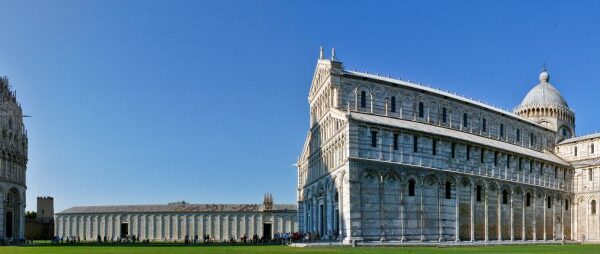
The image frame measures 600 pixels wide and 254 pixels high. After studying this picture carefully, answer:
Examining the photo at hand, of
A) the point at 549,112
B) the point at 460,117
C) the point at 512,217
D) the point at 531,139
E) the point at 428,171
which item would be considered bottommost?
the point at 512,217

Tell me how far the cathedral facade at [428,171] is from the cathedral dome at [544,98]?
7.65 meters

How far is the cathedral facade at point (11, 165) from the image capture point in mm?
63969

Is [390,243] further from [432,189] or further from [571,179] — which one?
[571,179]

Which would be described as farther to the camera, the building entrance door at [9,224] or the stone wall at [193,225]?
the stone wall at [193,225]

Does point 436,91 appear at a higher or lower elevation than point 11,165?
higher

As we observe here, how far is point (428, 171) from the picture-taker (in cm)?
5256

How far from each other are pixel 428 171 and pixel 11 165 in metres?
Answer: 40.4

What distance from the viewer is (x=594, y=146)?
240ft

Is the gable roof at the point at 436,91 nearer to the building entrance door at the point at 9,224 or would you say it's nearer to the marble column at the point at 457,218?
the marble column at the point at 457,218

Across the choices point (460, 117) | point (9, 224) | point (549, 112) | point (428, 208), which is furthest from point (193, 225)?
point (549, 112)

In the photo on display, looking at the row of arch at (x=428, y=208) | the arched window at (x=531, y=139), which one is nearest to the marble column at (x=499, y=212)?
the row of arch at (x=428, y=208)

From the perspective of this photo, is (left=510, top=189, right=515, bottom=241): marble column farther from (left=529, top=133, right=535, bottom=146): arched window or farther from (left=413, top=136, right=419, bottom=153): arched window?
(left=413, top=136, right=419, bottom=153): arched window

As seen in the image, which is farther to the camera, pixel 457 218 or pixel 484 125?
pixel 484 125

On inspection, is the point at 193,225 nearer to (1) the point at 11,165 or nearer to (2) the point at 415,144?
(1) the point at 11,165
